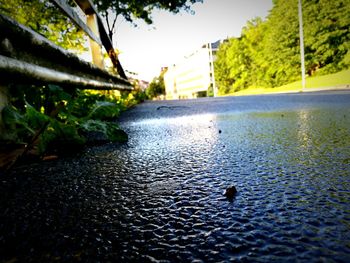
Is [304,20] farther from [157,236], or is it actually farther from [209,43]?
[209,43]

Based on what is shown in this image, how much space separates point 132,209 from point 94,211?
0.34 feet

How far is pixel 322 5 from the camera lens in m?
28.8

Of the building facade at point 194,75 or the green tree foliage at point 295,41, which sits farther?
the building facade at point 194,75

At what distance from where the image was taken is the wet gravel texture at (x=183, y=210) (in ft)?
1.74

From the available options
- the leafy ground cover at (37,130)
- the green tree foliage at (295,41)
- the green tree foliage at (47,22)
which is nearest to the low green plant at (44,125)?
the leafy ground cover at (37,130)

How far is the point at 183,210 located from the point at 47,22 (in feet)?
23.1

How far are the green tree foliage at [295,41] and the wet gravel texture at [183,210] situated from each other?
33.1 metres

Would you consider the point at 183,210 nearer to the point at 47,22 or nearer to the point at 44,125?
the point at 44,125

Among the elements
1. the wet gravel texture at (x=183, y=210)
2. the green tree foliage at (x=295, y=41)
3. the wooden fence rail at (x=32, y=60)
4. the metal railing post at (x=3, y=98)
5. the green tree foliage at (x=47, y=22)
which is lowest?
the wet gravel texture at (x=183, y=210)

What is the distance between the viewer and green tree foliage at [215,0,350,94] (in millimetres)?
28906

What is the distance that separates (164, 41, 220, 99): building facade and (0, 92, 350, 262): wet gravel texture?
2220 inches

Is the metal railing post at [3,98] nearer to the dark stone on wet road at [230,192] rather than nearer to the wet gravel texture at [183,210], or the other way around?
the wet gravel texture at [183,210]

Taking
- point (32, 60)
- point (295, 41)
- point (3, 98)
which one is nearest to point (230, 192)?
point (32, 60)

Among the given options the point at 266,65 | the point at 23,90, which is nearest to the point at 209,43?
the point at 266,65
